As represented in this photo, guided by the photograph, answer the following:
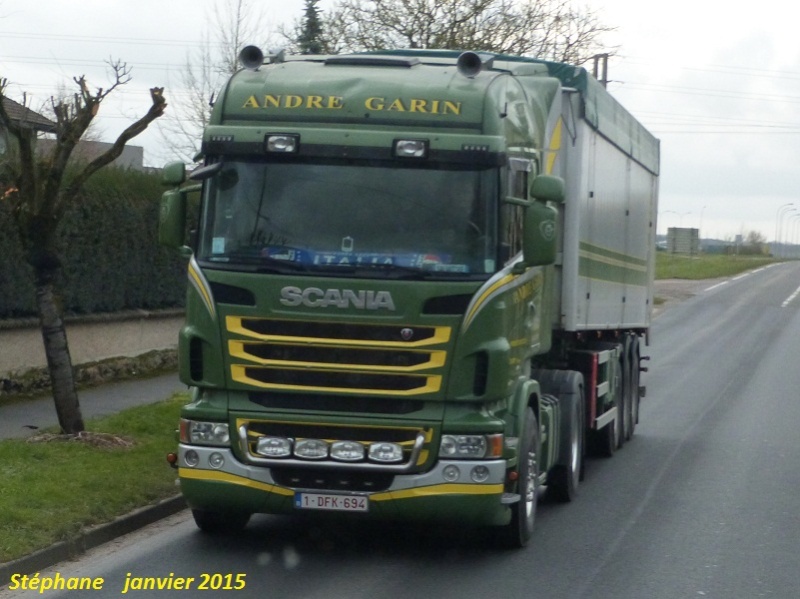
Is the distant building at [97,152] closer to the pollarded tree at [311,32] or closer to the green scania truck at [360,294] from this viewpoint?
the green scania truck at [360,294]

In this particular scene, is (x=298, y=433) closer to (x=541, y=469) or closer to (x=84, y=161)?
(x=541, y=469)

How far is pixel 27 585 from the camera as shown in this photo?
7.92m

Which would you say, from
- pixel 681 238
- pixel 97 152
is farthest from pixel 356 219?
pixel 681 238

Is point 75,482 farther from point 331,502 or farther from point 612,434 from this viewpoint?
point 612,434

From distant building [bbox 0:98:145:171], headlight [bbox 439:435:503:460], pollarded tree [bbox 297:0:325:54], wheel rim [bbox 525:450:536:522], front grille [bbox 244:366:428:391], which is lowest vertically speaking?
wheel rim [bbox 525:450:536:522]

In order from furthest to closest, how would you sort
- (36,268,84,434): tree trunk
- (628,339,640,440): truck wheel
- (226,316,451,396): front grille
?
(628,339,640,440): truck wheel, (36,268,84,434): tree trunk, (226,316,451,396): front grille

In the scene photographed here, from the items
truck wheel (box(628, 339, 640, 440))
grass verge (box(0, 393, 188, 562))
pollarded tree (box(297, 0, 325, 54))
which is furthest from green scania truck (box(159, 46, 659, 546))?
pollarded tree (box(297, 0, 325, 54))

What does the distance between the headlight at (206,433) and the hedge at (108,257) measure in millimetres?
7550

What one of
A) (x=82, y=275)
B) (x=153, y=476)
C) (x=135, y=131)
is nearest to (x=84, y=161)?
(x=82, y=275)

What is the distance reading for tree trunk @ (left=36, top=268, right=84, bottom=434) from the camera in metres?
12.1

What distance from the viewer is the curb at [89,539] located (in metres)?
8.02

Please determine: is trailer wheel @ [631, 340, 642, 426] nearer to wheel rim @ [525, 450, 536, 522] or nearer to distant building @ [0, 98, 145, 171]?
distant building @ [0, 98, 145, 171]

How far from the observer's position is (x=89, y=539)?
9.04 metres

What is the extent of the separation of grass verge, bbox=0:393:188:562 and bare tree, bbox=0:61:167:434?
0.65m
